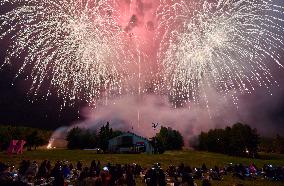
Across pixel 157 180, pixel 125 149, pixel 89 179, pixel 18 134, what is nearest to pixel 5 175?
pixel 89 179

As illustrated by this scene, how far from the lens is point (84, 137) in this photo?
120 m

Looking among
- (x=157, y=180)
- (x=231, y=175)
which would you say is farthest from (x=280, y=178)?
(x=157, y=180)

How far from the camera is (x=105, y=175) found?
19.7 meters

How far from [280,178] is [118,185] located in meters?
21.1

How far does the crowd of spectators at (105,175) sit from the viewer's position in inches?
706

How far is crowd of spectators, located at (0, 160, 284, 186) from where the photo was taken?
17.9 m

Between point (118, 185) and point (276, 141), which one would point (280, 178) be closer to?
point (118, 185)

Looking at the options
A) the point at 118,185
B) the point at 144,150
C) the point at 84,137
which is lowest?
the point at 118,185

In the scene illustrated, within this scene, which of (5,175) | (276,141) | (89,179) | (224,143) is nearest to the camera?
(89,179)

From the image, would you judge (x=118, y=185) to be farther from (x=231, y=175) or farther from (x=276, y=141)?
(x=276, y=141)

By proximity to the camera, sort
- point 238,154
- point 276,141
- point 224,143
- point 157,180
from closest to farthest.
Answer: point 157,180, point 238,154, point 224,143, point 276,141

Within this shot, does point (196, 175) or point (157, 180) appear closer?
point (157, 180)

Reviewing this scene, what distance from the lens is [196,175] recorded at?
34.0 metres

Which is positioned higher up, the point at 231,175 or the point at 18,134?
the point at 18,134
